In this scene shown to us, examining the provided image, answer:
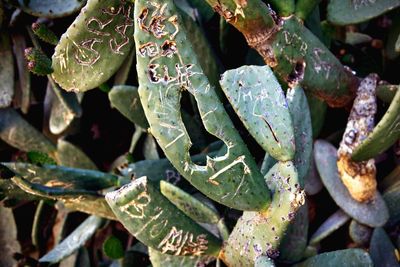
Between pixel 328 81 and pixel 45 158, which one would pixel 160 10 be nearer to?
pixel 328 81

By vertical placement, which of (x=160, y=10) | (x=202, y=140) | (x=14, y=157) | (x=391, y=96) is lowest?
(x=14, y=157)

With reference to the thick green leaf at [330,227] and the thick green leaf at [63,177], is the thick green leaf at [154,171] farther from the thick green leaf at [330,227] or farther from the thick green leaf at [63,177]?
the thick green leaf at [330,227]

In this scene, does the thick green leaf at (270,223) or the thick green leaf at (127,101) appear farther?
the thick green leaf at (127,101)

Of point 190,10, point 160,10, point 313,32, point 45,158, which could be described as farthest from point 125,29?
point 45,158

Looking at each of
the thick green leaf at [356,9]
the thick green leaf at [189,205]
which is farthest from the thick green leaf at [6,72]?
the thick green leaf at [356,9]

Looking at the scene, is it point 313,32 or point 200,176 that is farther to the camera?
point 313,32

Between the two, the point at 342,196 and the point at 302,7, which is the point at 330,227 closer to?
the point at 342,196
